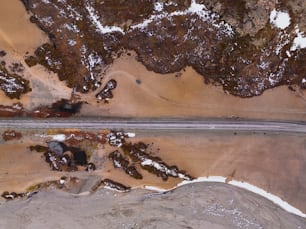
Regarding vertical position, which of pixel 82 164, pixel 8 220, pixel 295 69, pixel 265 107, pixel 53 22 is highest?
pixel 53 22

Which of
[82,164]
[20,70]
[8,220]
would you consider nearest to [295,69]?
[82,164]

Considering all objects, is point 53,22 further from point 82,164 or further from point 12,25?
point 82,164

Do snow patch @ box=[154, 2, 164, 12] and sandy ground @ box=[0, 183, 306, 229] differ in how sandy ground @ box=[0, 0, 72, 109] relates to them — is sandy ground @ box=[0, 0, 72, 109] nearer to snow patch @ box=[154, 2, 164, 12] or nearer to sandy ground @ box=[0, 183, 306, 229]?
sandy ground @ box=[0, 183, 306, 229]

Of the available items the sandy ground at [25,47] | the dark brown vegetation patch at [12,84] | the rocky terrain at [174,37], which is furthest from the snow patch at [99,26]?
the dark brown vegetation patch at [12,84]

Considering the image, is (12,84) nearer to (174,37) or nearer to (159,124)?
(159,124)

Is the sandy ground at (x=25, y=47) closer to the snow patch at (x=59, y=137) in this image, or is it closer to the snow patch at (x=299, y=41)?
the snow patch at (x=59, y=137)

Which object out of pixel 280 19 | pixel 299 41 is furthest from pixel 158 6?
pixel 299 41
